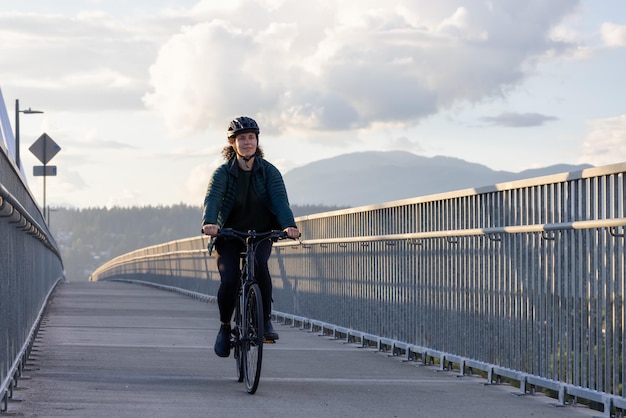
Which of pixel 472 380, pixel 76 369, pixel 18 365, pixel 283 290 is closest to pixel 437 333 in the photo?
pixel 472 380

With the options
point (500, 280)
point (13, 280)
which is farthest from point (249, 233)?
point (500, 280)

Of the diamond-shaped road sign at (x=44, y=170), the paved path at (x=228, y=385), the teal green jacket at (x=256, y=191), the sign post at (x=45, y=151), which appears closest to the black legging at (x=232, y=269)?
the teal green jacket at (x=256, y=191)

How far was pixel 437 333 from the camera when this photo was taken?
13008 mm

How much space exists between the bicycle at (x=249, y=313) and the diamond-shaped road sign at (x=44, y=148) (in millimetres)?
44086

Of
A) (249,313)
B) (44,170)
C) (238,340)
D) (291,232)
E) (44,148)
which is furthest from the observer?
(44,148)

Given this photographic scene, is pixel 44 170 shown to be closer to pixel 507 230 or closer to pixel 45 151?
pixel 45 151

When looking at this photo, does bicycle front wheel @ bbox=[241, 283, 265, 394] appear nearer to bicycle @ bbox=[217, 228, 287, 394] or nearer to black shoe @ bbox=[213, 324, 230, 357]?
bicycle @ bbox=[217, 228, 287, 394]

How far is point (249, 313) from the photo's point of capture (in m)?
10.2

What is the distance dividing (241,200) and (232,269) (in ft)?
1.75

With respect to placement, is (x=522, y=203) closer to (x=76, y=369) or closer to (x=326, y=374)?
(x=326, y=374)

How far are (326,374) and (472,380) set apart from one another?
125 cm

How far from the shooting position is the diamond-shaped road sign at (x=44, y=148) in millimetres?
53406

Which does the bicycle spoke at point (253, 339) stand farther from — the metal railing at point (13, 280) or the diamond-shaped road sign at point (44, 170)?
the diamond-shaped road sign at point (44, 170)

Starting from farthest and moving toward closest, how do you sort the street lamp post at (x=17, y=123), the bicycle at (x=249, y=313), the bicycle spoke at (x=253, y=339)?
the street lamp post at (x=17, y=123) < the bicycle at (x=249, y=313) < the bicycle spoke at (x=253, y=339)
